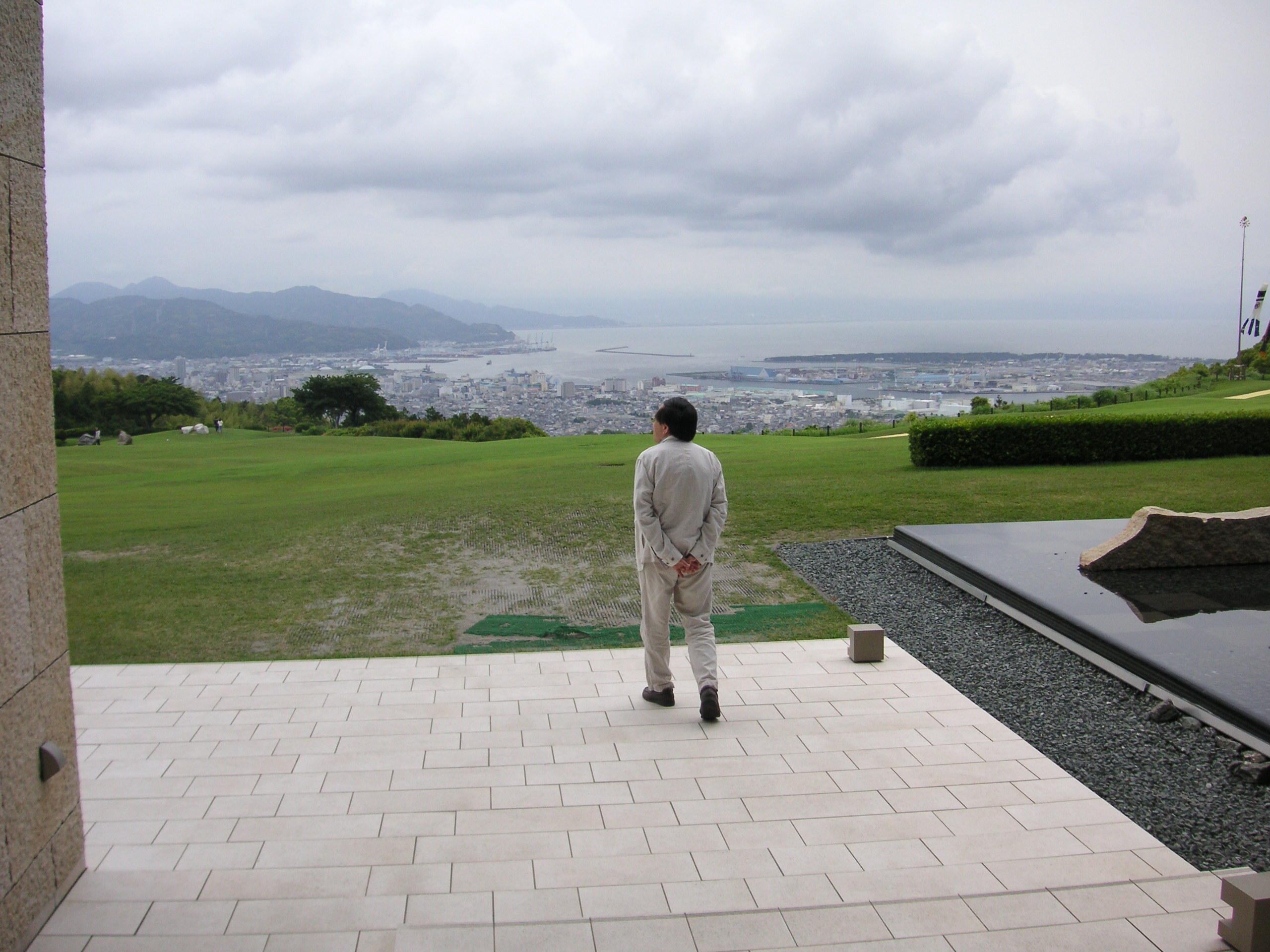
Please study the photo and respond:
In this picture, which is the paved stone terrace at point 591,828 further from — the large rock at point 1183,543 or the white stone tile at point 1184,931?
the large rock at point 1183,543

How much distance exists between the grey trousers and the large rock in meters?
4.28

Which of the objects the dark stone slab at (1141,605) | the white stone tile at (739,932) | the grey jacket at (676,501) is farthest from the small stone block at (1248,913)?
the grey jacket at (676,501)

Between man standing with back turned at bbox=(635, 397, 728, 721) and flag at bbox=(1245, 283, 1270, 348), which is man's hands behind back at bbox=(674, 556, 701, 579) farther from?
flag at bbox=(1245, 283, 1270, 348)

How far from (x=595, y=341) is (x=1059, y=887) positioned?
122 metres

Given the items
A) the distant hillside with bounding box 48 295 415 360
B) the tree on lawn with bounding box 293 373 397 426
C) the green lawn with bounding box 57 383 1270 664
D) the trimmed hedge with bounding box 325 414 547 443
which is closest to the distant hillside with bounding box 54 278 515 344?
the distant hillside with bounding box 48 295 415 360

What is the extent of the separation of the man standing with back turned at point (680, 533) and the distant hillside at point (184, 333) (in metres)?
93.4

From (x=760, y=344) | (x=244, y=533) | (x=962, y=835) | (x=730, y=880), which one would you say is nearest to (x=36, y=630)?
(x=730, y=880)

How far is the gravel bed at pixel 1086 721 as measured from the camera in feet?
11.6

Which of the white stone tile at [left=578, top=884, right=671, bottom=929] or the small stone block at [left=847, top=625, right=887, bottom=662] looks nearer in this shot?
the white stone tile at [left=578, top=884, right=671, bottom=929]

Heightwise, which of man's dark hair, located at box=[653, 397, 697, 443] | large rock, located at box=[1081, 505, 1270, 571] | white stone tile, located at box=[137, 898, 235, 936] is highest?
man's dark hair, located at box=[653, 397, 697, 443]

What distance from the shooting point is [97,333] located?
296 feet

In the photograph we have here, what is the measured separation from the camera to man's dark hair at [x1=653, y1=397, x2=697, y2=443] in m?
4.39

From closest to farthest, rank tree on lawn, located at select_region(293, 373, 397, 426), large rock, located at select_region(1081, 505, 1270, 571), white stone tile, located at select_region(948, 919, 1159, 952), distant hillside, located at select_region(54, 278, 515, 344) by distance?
white stone tile, located at select_region(948, 919, 1159, 952) → large rock, located at select_region(1081, 505, 1270, 571) → tree on lawn, located at select_region(293, 373, 397, 426) → distant hillside, located at select_region(54, 278, 515, 344)

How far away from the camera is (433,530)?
9.96 m
